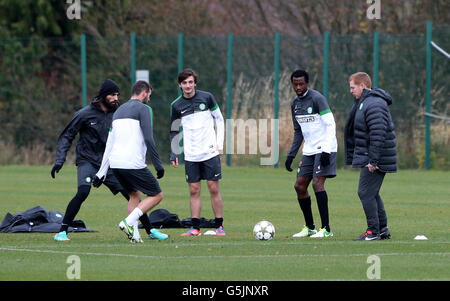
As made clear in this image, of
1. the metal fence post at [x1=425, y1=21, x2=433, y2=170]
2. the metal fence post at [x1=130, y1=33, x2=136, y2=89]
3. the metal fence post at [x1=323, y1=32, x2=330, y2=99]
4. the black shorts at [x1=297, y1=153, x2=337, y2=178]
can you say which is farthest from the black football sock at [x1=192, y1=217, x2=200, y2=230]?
the metal fence post at [x1=130, y1=33, x2=136, y2=89]

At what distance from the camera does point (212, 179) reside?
13344mm

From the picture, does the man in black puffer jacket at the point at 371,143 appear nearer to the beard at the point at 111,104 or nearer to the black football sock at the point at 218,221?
the black football sock at the point at 218,221

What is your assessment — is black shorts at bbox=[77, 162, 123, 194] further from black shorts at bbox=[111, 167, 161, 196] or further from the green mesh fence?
the green mesh fence

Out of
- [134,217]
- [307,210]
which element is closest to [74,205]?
[134,217]

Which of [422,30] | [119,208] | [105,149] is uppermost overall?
[422,30]

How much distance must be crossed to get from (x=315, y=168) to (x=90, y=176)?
9.07ft

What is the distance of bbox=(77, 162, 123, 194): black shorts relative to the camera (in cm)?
1263

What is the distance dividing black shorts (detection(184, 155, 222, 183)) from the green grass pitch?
77 centimetres

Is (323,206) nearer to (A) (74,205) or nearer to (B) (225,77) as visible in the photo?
(A) (74,205)

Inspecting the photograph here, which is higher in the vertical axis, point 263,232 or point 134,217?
point 134,217

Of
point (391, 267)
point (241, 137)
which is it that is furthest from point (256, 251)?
point (241, 137)

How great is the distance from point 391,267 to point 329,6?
2281 centimetres

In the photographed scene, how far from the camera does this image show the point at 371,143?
39.1 feet
